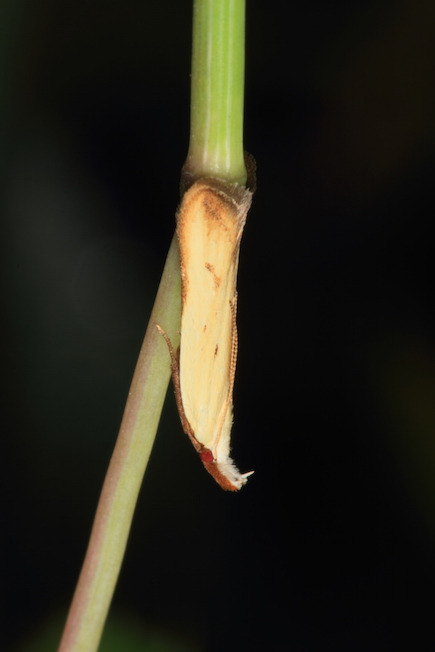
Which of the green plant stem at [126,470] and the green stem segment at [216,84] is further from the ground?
the green stem segment at [216,84]

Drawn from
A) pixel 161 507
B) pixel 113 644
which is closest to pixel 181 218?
pixel 113 644

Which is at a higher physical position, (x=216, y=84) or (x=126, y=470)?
(x=216, y=84)

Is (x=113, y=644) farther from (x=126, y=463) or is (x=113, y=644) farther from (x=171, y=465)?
(x=126, y=463)

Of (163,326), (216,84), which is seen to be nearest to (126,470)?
(163,326)

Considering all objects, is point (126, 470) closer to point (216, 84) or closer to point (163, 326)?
point (163, 326)

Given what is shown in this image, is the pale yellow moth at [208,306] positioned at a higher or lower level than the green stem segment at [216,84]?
lower

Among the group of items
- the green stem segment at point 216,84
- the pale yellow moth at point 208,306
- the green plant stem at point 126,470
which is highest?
the green stem segment at point 216,84
